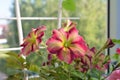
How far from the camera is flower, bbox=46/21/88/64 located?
0.48 m

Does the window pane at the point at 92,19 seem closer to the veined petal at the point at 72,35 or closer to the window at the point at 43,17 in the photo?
the window at the point at 43,17

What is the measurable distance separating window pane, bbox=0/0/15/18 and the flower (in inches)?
36.6

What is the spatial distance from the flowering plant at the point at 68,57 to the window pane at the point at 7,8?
0.83 metres

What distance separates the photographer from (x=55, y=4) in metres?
1.51

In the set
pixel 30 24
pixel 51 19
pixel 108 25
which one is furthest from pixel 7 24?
pixel 108 25

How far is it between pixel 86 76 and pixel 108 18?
0.97 m

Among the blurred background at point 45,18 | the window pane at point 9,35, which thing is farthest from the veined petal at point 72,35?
the window pane at point 9,35

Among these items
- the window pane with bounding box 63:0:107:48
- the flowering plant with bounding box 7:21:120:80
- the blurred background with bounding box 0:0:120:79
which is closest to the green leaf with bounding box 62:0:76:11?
the flowering plant with bounding box 7:21:120:80

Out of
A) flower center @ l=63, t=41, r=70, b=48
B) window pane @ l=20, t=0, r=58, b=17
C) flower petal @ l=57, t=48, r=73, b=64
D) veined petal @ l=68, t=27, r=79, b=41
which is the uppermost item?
window pane @ l=20, t=0, r=58, b=17

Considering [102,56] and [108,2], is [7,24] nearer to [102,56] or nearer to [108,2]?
[108,2]

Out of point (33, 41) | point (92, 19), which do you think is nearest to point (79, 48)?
point (33, 41)

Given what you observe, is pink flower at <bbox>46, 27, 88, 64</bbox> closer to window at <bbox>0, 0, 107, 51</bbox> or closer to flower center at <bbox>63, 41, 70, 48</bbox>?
flower center at <bbox>63, 41, 70, 48</bbox>

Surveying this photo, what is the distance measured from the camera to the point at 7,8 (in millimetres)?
1377

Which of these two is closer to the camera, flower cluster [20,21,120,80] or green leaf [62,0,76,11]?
flower cluster [20,21,120,80]
